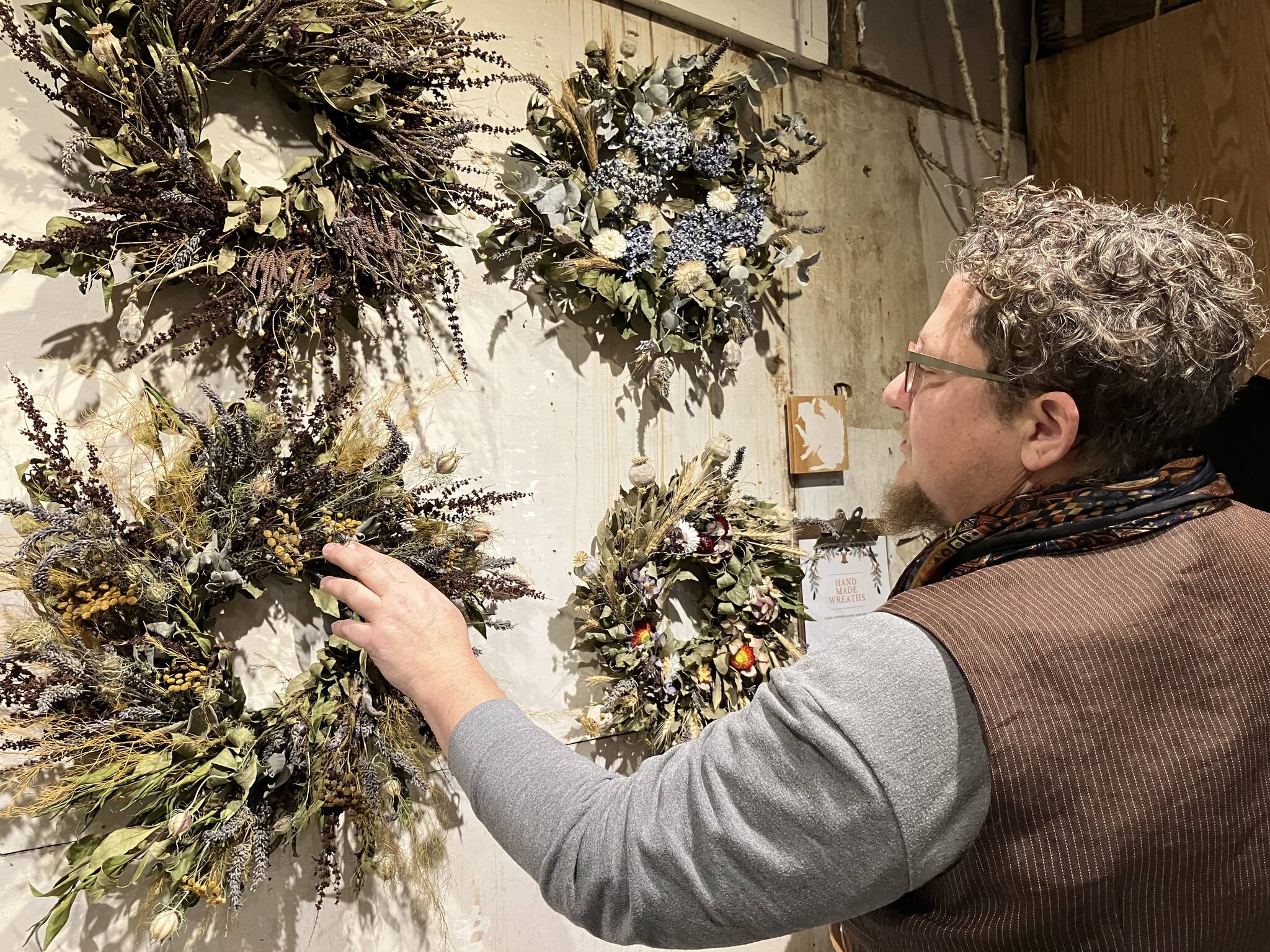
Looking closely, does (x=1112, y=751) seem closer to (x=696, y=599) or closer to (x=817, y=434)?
(x=696, y=599)

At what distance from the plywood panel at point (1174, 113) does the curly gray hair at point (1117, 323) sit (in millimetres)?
1309

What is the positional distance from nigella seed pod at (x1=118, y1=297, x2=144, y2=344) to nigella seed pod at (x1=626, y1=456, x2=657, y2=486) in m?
0.78

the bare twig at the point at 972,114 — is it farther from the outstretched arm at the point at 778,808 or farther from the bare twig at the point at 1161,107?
the outstretched arm at the point at 778,808

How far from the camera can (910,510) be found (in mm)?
1277

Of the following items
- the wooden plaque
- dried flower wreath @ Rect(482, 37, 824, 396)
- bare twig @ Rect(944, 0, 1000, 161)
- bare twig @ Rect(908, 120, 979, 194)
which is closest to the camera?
dried flower wreath @ Rect(482, 37, 824, 396)

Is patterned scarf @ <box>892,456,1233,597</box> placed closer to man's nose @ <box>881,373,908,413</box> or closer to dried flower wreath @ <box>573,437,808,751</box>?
man's nose @ <box>881,373,908,413</box>

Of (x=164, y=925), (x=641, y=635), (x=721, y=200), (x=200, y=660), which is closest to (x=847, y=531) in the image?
(x=641, y=635)

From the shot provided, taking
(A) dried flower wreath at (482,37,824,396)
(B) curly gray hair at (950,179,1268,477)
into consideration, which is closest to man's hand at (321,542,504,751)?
(A) dried flower wreath at (482,37,824,396)

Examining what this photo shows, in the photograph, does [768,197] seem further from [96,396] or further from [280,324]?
[96,396]

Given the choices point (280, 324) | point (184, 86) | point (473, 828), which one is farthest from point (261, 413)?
point (473, 828)

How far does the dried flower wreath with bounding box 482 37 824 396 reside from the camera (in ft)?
4.98

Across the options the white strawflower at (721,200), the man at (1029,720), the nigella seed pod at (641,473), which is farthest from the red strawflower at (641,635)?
the white strawflower at (721,200)

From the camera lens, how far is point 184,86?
111 centimetres

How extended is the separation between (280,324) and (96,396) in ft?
0.77
